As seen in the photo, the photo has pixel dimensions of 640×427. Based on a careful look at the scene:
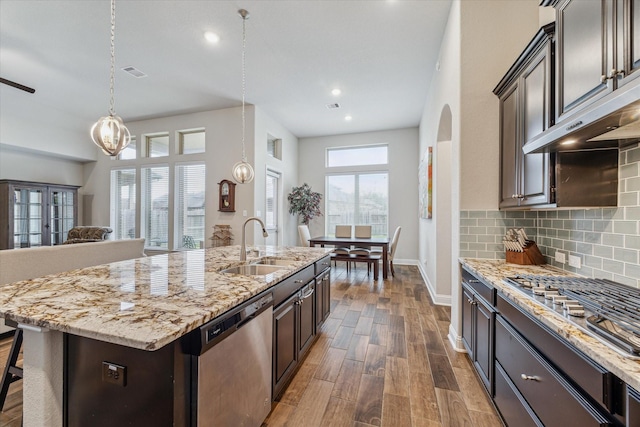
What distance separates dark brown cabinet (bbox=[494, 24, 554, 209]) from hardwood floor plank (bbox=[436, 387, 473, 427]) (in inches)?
55.1

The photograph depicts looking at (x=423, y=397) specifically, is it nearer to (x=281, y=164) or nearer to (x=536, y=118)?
(x=536, y=118)

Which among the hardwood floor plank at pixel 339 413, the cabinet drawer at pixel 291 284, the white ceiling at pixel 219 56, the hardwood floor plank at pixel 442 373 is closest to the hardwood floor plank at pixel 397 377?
the hardwood floor plank at pixel 442 373

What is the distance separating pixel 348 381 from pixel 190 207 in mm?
4983

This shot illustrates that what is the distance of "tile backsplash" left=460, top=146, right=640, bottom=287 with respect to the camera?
4.56 ft

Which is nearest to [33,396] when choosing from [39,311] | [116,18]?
[39,311]

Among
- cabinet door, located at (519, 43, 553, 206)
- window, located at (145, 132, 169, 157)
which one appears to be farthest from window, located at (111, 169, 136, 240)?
cabinet door, located at (519, 43, 553, 206)

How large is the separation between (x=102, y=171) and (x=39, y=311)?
22.7ft

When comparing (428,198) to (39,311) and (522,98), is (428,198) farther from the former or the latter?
(39,311)

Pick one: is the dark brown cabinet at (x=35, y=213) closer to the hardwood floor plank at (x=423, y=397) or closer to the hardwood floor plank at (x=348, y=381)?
the hardwood floor plank at (x=348, y=381)

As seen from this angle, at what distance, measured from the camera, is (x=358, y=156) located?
23.1 ft

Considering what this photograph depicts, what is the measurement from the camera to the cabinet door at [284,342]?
1.66 m

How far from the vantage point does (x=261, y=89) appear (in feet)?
14.9

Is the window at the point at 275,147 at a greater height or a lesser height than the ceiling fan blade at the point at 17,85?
lesser

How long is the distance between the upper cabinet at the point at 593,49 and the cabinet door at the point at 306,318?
1962 millimetres
